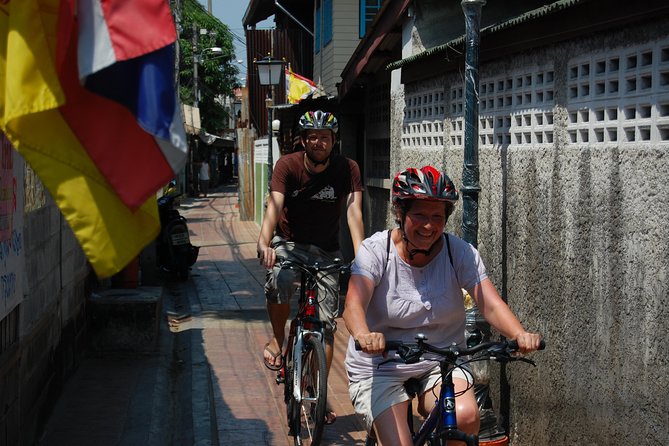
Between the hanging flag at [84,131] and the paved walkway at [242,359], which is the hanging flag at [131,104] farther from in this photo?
the paved walkway at [242,359]

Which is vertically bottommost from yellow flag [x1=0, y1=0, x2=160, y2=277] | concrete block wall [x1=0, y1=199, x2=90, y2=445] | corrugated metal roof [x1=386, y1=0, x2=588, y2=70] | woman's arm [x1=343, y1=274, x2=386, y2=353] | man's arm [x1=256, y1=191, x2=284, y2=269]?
concrete block wall [x1=0, y1=199, x2=90, y2=445]

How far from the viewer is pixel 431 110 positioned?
8641 mm

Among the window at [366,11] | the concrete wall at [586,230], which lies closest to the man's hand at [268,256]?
the concrete wall at [586,230]

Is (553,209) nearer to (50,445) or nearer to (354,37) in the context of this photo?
(50,445)

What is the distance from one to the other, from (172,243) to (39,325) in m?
7.47

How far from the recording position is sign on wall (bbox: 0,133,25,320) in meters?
4.99

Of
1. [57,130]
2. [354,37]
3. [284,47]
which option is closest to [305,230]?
[57,130]

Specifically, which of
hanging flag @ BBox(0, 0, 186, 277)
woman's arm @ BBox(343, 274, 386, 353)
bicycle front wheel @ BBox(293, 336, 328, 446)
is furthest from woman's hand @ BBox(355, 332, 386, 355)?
bicycle front wheel @ BBox(293, 336, 328, 446)

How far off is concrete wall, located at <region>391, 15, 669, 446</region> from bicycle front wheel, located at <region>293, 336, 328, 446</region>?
1.35 metres

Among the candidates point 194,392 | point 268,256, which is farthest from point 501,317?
point 194,392

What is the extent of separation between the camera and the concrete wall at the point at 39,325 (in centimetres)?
547

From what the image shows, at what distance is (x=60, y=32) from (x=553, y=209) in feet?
11.3

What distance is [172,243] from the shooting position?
548 inches

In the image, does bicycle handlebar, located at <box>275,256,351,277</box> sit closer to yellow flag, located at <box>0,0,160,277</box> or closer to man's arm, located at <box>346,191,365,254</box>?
man's arm, located at <box>346,191,365,254</box>
